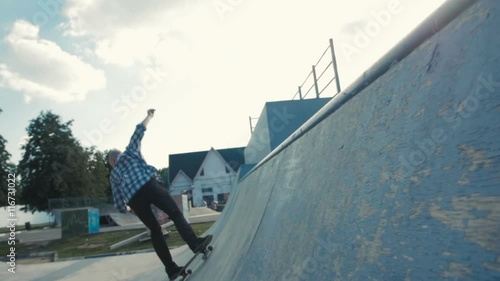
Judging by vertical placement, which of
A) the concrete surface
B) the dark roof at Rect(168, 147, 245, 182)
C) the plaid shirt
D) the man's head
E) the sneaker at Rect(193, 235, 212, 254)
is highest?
the dark roof at Rect(168, 147, 245, 182)

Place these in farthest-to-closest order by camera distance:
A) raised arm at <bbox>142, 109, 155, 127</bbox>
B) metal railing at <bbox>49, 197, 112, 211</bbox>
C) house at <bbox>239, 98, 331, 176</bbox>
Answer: metal railing at <bbox>49, 197, 112, 211</bbox> → house at <bbox>239, 98, 331, 176</bbox> → raised arm at <bbox>142, 109, 155, 127</bbox>

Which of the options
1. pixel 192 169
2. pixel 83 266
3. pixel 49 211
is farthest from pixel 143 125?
pixel 192 169

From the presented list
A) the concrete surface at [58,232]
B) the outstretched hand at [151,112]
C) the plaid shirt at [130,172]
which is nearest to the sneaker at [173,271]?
the plaid shirt at [130,172]

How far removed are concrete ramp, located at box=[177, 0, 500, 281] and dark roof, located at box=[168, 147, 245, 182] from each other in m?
46.1

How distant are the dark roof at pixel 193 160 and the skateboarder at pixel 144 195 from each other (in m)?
43.9

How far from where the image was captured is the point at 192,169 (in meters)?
48.4

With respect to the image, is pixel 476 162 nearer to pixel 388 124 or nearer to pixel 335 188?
pixel 388 124

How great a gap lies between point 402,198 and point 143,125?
3.07 m

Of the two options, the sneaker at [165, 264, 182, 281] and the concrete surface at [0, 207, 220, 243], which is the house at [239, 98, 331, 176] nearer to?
the sneaker at [165, 264, 182, 281]

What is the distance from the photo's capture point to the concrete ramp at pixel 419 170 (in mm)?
714

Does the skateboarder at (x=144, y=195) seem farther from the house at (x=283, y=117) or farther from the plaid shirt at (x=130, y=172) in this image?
the house at (x=283, y=117)

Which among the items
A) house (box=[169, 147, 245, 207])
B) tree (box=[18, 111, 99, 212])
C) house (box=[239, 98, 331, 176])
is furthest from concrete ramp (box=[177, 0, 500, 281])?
tree (box=[18, 111, 99, 212])

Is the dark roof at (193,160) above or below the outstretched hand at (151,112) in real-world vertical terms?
above

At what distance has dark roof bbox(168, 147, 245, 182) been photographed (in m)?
48.1
